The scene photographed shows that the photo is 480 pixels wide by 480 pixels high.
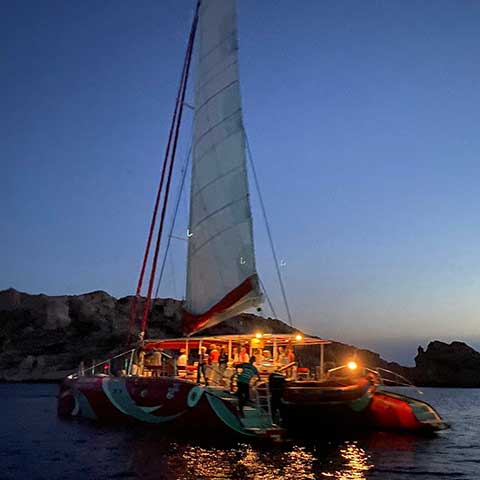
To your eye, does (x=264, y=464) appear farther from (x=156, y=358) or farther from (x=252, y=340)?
(x=156, y=358)

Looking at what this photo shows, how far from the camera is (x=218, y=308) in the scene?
23.5 m

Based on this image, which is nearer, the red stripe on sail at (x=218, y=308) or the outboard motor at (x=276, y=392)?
the outboard motor at (x=276, y=392)

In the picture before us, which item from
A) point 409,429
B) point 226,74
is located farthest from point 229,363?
point 226,74

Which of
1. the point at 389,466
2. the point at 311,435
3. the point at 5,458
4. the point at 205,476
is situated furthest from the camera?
the point at 311,435

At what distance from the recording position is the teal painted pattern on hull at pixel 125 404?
23141 millimetres

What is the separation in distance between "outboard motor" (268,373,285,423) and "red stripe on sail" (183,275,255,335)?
325 centimetres

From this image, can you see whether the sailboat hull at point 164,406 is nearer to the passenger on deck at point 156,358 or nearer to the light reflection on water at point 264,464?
the light reflection on water at point 264,464

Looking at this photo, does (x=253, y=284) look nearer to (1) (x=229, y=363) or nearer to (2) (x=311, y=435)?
(1) (x=229, y=363)

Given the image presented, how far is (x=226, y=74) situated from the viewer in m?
25.7

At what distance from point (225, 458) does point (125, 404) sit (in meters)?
7.12

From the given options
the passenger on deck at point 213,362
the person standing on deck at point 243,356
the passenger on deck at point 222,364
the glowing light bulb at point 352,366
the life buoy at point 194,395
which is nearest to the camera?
the life buoy at point 194,395

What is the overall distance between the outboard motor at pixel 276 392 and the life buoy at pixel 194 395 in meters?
2.41

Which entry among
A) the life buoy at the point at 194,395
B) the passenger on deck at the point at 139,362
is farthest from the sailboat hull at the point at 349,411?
the passenger on deck at the point at 139,362

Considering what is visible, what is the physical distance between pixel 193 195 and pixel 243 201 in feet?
10.9
